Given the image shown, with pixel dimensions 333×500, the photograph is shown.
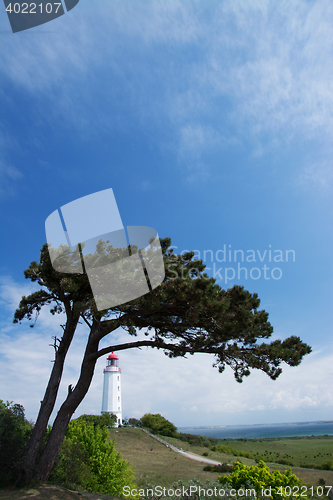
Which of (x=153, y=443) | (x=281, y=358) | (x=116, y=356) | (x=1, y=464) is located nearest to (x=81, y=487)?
(x=1, y=464)

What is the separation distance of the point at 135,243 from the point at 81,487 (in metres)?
8.62

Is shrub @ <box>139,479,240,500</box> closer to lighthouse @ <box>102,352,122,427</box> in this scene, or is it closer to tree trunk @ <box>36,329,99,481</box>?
tree trunk @ <box>36,329,99,481</box>

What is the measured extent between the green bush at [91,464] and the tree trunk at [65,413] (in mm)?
650

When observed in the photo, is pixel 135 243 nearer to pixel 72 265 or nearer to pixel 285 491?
pixel 72 265

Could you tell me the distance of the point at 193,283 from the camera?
7.87 m

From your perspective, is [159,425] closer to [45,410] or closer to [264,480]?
[45,410]

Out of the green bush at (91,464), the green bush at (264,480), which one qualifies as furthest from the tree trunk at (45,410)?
the green bush at (264,480)

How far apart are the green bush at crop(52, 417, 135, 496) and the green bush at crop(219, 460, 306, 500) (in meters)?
4.51

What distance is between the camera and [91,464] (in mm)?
10734

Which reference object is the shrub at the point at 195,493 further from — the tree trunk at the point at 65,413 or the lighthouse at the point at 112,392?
the lighthouse at the point at 112,392

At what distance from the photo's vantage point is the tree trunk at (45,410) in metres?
8.56

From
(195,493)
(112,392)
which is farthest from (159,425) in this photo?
(195,493)

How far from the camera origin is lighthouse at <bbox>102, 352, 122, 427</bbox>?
3953 centimetres

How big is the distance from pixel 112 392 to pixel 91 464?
31815 mm
